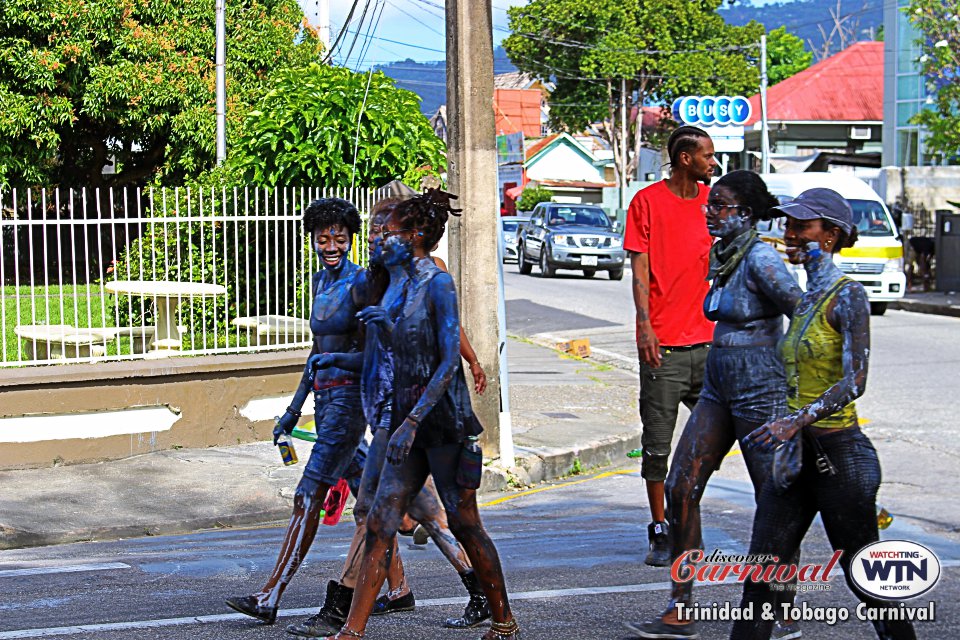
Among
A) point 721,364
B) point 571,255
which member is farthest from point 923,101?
point 721,364

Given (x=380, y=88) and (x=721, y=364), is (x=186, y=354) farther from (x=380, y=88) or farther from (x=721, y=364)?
(x=721, y=364)

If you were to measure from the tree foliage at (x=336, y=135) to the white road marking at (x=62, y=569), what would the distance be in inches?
207

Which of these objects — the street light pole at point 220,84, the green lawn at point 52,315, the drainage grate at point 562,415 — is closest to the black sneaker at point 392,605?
the green lawn at point 52,315

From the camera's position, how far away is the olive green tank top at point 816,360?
433 cm

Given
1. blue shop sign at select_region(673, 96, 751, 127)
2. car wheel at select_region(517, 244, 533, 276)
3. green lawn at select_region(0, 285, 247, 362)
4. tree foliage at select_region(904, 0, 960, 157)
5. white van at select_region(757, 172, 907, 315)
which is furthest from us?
car wheel at select_region(517, 244, 533, 276)

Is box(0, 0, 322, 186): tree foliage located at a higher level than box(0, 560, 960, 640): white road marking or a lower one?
higher

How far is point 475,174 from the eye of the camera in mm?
9234

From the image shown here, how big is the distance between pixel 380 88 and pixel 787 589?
844 centimetres

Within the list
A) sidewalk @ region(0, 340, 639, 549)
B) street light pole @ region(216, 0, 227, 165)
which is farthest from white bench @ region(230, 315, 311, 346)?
street light pole @ region(216, 0, 227, 165)

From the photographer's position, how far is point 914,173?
30.5 metres

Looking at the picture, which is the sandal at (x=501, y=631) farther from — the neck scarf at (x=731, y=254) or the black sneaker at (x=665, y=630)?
the neck scarf at (x=731, y=254)

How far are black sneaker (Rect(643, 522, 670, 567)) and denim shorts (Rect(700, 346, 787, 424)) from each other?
5.10 feet

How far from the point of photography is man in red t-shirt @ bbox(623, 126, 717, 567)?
249 inches

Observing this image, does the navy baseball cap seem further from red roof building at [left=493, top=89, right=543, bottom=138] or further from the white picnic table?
red roof building at [left=493, top=89, right=543, bottom=138]
